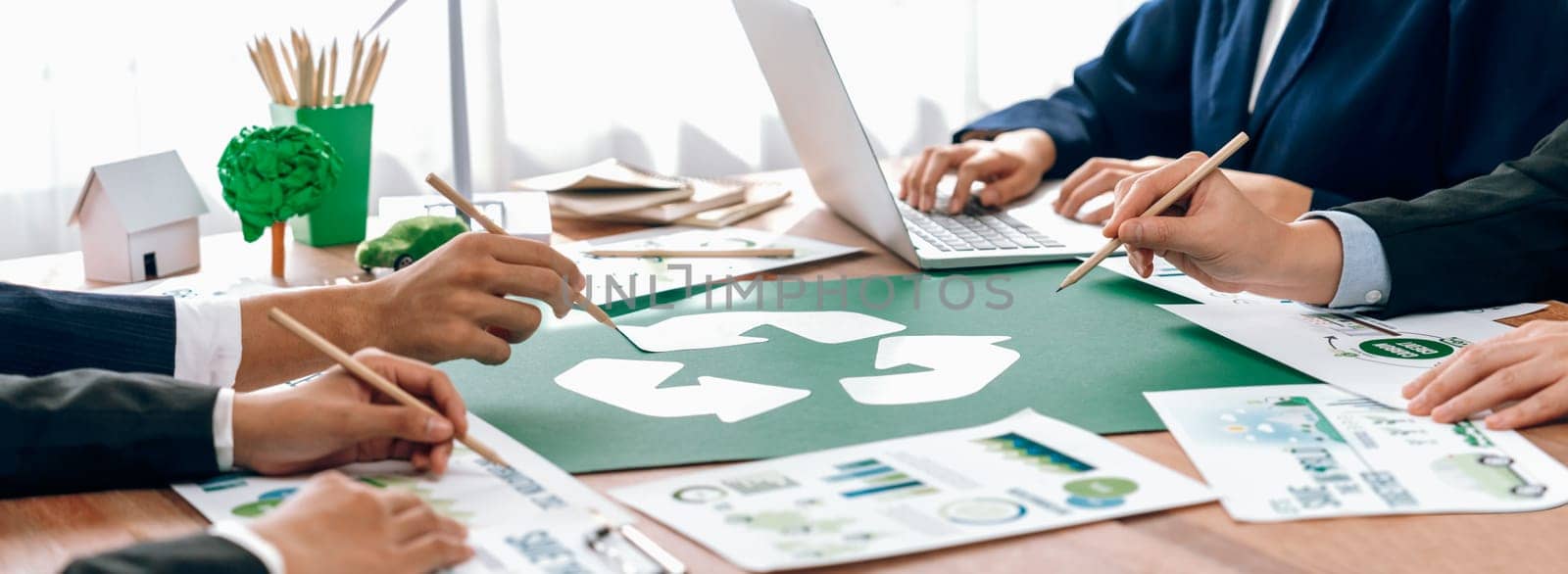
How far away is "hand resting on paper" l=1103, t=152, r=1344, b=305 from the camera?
3.58 feet

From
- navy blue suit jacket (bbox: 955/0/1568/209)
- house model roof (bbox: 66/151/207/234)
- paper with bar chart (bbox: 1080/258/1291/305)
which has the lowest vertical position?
paper with bar chart (bbox: 1080/258/1291/305)

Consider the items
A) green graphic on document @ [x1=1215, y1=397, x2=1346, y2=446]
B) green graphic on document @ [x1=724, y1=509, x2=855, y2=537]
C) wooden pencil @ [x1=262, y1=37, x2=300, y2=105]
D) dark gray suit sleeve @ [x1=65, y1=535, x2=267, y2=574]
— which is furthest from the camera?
wooden pencil @ [x1=262, y1=37, x2=300, y2=105]

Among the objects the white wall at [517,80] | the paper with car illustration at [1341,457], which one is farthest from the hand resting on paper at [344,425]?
the white wall at [517,80]

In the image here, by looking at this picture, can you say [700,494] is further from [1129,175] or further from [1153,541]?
[1129,175]

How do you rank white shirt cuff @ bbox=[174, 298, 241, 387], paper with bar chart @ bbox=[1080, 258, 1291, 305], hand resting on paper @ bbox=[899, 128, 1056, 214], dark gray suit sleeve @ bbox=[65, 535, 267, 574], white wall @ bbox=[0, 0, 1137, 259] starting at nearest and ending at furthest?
dark gray suit sleeve @ bbox=[65, 535, 267, 574] < white shirt cuff @ bbox=[174, 298, 241, 387] < paper with bar chart @ bbox=[1080, 258, 1291, 305] < hand resting on paper @ bbox=[899, 128, 1056, 214] < white wall @ bbox=[0, 0, 1137, 259]

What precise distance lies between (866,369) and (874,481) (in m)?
0.24

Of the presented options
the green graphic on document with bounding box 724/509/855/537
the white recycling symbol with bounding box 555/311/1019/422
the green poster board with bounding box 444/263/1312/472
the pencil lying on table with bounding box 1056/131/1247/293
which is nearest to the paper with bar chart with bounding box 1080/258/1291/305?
the green poster board with bounding box 444/263/1312/472

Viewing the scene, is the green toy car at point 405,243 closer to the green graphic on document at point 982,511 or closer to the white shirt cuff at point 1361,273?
the green graphic on document at point 982,511

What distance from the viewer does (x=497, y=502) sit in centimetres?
76

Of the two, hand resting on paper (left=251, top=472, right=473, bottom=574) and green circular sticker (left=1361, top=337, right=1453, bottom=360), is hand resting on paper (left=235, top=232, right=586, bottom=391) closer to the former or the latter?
hand resting on paper (left=251, top=472, right=473, bottom=574)

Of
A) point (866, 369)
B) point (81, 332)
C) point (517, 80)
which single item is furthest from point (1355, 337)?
point (517, 80)

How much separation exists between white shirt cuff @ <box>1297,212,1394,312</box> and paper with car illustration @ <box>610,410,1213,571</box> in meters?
0.41

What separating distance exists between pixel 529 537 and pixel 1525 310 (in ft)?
2.98

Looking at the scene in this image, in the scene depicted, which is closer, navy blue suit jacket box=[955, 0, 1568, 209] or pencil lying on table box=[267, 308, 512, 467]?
pencil lying on table box=[267, 308, 512, 467]
